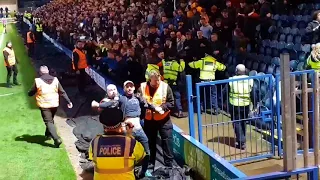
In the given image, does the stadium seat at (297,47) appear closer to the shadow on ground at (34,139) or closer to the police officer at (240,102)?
the police officer at (240,102)

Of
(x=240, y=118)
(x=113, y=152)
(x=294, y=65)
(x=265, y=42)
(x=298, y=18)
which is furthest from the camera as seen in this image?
(x=265, y=42)

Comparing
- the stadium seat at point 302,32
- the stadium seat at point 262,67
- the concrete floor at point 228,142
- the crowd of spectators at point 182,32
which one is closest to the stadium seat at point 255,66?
the stadium seat at point 262,67

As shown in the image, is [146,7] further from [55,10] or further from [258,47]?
[55,10]

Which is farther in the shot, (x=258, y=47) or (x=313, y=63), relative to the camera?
(x=258, y=47)

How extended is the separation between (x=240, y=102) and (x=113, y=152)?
4880mm

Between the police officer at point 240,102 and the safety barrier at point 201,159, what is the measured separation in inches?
41.2

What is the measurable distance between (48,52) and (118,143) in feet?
89.4

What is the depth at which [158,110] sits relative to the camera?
29.9ft

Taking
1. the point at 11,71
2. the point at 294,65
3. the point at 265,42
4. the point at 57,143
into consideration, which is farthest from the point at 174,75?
the point at 11,71

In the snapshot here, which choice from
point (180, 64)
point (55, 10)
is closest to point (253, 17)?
point (180, 64)

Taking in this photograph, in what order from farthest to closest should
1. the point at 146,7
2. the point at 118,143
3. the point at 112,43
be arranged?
the point at 146,7 → the point at 112,43 → the point at 118,143

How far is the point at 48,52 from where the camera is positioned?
105 ft

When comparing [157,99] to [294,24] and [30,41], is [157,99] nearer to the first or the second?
[294,24]

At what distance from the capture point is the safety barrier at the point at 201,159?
309 inches
